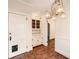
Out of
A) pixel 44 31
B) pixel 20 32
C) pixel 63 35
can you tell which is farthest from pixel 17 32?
pixel 44 31

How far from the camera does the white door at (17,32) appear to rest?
373 centimetres

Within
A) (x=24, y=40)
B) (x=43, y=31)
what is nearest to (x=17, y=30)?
(x=24, y=40)

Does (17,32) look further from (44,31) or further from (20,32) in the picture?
(44,31)

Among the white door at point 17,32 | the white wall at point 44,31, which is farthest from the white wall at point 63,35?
the white door at point 17,32

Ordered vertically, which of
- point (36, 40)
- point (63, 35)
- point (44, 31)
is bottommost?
point (36, 40)

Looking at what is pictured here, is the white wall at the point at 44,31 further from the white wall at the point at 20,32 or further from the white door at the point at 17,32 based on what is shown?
the white door at the point at 17,32

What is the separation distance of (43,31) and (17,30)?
110 inches

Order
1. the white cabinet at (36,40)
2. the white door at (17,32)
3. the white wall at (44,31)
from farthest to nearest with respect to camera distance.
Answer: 1. the white wall at (44,31)
2. the white cabinet at (36,40)
3. the white door at (17,32)

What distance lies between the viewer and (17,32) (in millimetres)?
4066

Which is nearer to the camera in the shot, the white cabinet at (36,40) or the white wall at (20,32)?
the white wall at (20,32)

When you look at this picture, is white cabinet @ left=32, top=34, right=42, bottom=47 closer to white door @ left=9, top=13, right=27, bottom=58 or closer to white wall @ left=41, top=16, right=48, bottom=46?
white wall @ left=41, top=16, right=48, bottom=46

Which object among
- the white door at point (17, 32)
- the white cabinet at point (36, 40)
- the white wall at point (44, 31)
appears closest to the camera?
the white door at point (17, 32)

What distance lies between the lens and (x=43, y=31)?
6496 millimetres
